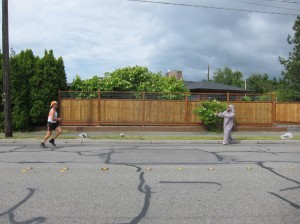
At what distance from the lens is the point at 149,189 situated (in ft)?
21.8

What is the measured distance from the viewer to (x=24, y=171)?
827 centimetres

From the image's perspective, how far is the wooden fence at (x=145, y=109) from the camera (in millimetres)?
20328

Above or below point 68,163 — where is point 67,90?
above

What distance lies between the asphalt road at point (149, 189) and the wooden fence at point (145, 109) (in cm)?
961

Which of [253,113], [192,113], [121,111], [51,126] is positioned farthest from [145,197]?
[253,113]

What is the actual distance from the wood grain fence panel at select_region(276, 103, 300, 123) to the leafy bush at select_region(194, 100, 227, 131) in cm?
1064

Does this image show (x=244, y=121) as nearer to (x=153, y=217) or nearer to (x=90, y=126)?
(x=90, y=126)

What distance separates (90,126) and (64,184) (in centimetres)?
1331

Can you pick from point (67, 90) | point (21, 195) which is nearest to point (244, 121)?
point (67, 90)

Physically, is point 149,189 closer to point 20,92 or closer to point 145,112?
point 145,112

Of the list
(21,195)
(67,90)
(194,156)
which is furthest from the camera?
(67,90)

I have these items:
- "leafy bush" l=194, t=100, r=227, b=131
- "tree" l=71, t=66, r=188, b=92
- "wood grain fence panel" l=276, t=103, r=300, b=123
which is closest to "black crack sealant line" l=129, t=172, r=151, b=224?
"leafy bush" l=194, t=100, r=227, b=131

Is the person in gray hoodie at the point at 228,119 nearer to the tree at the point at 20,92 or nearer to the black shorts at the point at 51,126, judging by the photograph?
the black shorts at the point at 51,126

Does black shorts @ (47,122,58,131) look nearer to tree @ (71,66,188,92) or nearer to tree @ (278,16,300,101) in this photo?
tree @ (71,66,188,92)
